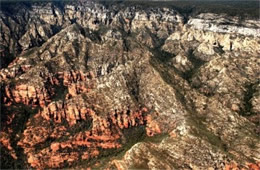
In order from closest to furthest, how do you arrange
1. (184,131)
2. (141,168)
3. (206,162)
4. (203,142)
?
(141,168) → (206,162) → (203,142) → (184,131)

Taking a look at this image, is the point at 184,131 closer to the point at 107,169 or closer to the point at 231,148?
the point at 231,148

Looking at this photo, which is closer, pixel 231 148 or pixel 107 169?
pixel 107 169

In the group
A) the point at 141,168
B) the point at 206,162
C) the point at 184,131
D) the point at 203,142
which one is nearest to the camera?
the point at 141,168

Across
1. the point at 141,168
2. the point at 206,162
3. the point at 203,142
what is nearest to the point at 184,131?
the point at 203,142

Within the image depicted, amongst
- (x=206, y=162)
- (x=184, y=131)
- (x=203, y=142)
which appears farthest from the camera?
(x=184, y=131)

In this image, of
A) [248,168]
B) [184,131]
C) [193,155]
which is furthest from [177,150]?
[248,168]

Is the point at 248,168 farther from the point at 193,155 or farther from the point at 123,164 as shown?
the point at 123,164

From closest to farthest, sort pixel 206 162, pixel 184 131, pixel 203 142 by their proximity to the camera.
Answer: pixel 206 162
pixel 203 142
pixel 184 131

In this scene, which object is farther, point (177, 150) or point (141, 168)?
point (177, 150)

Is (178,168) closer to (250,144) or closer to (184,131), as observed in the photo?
(184,131)
